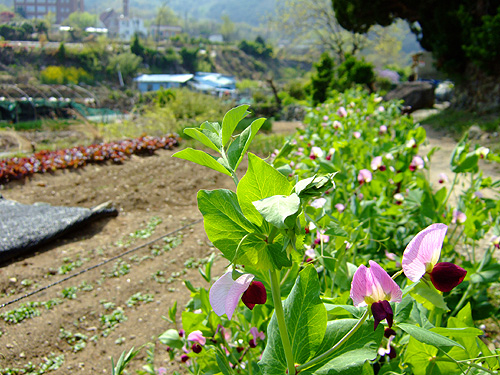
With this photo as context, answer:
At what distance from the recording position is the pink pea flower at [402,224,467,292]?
1.50 ft

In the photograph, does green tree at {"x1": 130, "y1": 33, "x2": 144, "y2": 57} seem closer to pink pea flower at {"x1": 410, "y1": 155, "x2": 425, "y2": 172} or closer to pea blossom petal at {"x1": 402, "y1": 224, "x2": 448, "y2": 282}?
pink pea flower at {"x1": 410, "y1": 155, "x2": 425, "y2": 172}

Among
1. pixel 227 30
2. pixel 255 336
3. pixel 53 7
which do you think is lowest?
pixel 255 336

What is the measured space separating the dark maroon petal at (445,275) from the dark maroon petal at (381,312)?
75mm

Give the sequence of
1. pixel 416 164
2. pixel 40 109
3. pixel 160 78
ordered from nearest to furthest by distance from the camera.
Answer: pixel 416 164 → pixel 40 109 → pixel 160 78

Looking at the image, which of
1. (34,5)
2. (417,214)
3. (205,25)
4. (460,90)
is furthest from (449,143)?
(34,5)

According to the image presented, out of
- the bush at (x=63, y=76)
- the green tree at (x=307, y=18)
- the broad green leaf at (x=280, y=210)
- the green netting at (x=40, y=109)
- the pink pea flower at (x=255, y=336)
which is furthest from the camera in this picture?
the bush at (x=63, y=76)

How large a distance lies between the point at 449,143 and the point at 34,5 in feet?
586

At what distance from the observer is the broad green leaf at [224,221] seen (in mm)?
470

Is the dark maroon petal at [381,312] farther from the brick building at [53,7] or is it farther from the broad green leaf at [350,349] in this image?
the brick building at [53,7]

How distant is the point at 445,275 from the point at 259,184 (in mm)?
261

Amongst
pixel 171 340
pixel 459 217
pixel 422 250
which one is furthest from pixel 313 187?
pixel 459 217

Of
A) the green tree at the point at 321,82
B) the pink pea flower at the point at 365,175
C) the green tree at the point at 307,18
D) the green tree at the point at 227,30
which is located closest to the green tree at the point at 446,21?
the green tree at the point at 321,82

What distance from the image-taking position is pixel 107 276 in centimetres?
285

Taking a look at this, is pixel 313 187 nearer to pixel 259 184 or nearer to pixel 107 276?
pixel 259 184
